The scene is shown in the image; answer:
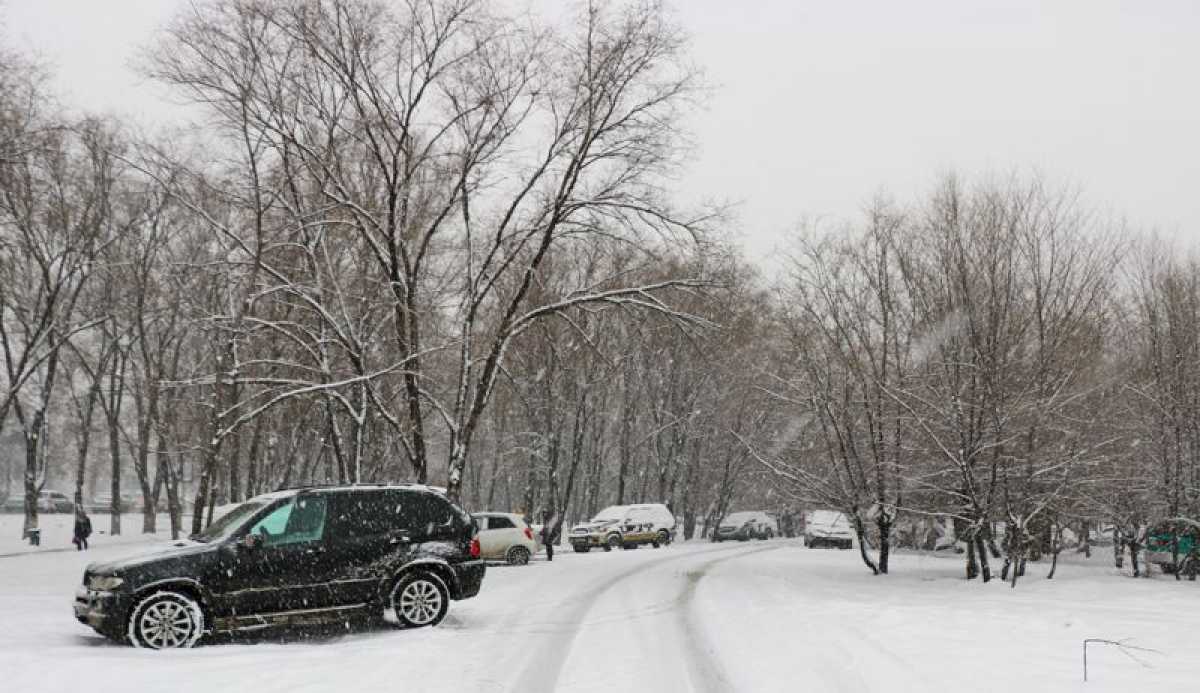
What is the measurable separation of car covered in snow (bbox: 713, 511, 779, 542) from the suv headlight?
1568 inches

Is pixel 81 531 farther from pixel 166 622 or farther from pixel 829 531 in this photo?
pixel 829 531

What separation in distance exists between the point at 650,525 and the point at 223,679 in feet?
99.2

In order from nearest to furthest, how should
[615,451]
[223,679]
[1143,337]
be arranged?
[223,679] → [1143,337] → [615,451]

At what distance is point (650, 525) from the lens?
37.9 m

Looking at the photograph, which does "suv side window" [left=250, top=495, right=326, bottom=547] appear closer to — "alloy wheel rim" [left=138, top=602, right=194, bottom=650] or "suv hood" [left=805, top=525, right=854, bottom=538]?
"alloy wheel rim" [left=138, top=602, right=194, bottom=650]

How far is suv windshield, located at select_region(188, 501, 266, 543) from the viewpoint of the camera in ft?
36.0

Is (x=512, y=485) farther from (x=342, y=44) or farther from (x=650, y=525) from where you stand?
(x=342, y=44)

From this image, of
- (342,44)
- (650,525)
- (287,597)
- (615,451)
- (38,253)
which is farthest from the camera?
(615,451)

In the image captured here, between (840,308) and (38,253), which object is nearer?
(840,308)

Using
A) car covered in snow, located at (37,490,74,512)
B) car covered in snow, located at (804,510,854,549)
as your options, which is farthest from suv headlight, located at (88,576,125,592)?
car covered in snow, located at (37,490,74,512)

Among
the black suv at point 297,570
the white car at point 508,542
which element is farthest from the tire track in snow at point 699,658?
the white car at point 508,542

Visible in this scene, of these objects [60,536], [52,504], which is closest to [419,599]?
[60,536]

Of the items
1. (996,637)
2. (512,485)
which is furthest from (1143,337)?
(512,485)

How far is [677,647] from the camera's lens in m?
10.6
